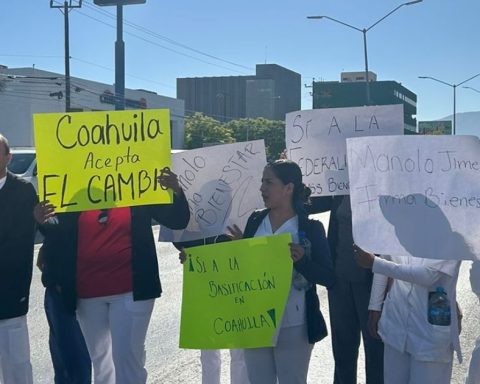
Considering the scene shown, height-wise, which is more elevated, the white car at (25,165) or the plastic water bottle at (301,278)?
the white car at (25,165)

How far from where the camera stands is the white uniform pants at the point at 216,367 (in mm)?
4305

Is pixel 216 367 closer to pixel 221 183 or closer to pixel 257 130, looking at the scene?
pixel 221 183

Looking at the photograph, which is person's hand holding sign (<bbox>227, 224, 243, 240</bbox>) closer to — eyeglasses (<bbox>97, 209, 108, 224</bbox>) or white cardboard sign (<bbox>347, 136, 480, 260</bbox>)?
eyeglasses (<bbox>97, 209, 108, 224</bbox>)

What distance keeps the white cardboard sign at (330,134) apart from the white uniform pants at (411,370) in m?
1.23

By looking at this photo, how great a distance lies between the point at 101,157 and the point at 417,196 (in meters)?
1.77

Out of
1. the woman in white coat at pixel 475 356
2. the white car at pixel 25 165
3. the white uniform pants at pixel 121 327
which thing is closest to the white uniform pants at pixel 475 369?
the woman in white coat at pixel 475 356


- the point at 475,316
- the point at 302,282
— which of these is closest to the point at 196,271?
the point at 302,282

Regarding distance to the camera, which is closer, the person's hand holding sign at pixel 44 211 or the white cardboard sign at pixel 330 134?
the person's hand holding sign at pixel 44 211

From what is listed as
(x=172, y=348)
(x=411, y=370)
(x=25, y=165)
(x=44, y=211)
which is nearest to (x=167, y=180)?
(x=44, y=211)

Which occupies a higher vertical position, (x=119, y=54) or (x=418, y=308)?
(x=119, y=54)

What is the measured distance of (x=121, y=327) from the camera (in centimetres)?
374

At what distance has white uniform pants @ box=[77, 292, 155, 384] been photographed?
3.73m

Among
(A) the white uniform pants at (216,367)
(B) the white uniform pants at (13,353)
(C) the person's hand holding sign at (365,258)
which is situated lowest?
(A) the white uniform pants at (216,367)

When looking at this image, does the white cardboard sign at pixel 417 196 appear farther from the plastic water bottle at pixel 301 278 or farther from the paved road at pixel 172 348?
the paved road at pixel 172 348
